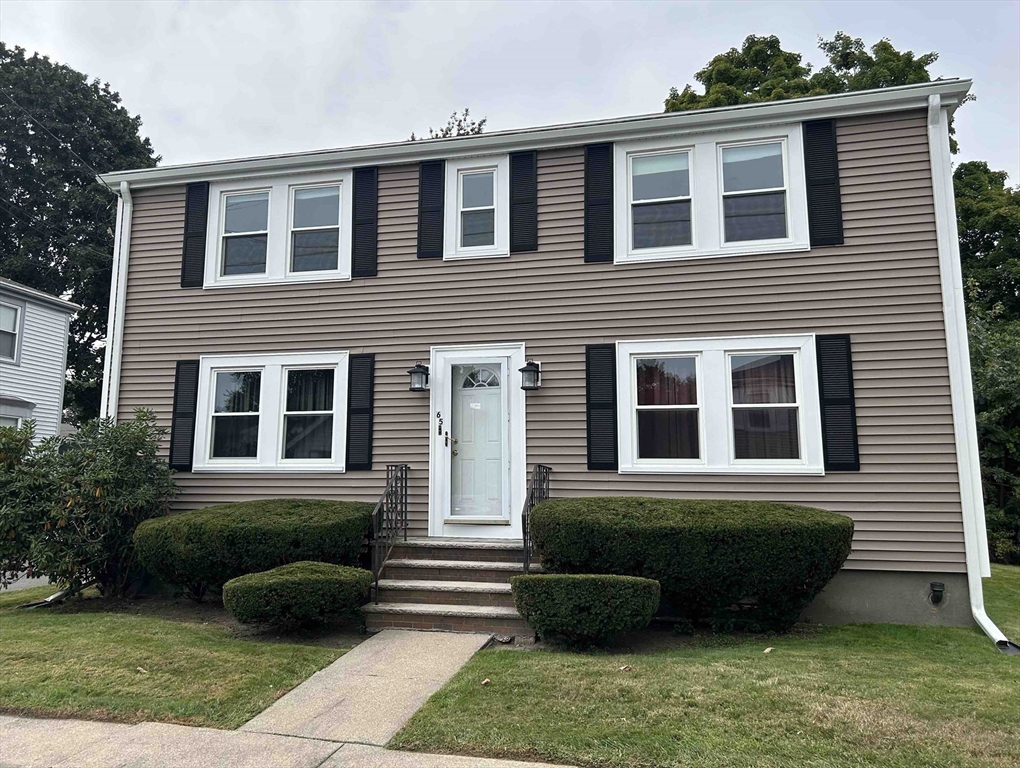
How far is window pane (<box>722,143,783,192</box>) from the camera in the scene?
756cm

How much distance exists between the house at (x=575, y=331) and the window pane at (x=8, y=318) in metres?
9.25

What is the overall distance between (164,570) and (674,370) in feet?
19.6

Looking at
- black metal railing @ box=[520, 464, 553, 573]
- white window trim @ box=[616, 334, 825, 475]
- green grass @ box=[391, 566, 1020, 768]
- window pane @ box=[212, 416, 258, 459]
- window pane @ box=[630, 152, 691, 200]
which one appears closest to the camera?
green grass @ box=[391, 566, 1020, 768]

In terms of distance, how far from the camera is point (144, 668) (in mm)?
4953

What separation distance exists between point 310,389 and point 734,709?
6230 mm

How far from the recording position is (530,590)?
5.59 metres

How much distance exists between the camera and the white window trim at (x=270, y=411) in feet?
26.9

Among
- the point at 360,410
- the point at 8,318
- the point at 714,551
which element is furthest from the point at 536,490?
the point at 8,318

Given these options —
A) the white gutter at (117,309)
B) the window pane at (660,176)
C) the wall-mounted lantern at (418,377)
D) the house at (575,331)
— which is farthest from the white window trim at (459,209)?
the white gutter at (117,309)

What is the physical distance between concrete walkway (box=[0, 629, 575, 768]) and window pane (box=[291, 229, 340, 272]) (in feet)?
17.7

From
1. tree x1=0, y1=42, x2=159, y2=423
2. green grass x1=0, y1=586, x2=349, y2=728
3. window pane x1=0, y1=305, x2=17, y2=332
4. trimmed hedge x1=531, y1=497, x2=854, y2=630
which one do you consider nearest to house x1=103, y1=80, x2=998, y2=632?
trimmed hedge x1=531, y1=497, x2=854, y2=630

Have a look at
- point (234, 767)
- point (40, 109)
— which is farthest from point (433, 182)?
point (40, 109)

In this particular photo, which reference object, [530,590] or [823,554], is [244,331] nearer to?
[530,590]

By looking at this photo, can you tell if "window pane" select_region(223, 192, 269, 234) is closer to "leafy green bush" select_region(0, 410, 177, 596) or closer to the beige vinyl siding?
the beige vinyl siding
